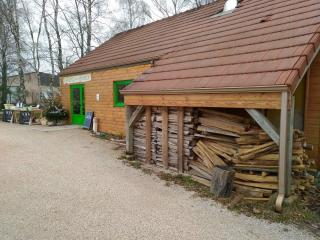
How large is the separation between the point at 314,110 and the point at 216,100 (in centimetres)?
265

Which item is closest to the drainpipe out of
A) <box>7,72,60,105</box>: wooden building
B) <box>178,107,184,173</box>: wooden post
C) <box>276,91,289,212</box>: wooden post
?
<box>276,91,289,212</box>: wooden post

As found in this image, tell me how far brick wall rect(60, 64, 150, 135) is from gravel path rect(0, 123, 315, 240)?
3.76 m

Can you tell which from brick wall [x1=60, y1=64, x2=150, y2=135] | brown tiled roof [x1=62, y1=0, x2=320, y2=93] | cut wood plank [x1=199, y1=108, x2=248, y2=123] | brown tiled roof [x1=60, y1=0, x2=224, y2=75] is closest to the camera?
brown tiled roof [x1=62, y1=0, x2=320, y2=93]

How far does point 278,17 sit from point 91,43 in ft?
61.9

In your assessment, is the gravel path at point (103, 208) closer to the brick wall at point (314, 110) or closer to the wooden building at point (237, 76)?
the wooden building at point (237, 76)

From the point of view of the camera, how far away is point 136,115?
703 centimetres

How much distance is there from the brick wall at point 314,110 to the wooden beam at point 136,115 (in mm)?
3880

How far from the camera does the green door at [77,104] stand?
42.4 ft

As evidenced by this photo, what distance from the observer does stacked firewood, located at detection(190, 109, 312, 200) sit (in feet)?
15.1

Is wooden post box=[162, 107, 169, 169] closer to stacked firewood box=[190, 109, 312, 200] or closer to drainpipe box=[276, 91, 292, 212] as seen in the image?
stacked firewood box=[190, 109, 312, 200]

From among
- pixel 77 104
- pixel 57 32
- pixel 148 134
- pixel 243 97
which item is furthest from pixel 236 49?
pixel 57 32

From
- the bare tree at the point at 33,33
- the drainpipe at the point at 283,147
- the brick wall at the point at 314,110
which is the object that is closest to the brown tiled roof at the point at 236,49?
the drainpipe at the point at 283,147

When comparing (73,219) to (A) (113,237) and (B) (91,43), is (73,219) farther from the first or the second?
(B) (91,43)

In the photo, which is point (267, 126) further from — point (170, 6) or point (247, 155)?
point (170, 6)
